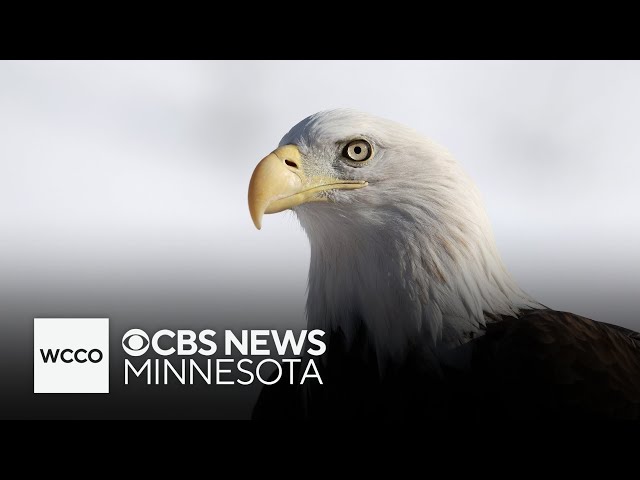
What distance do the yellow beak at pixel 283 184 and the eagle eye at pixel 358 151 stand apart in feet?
0.24

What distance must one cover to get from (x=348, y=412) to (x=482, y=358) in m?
0.46

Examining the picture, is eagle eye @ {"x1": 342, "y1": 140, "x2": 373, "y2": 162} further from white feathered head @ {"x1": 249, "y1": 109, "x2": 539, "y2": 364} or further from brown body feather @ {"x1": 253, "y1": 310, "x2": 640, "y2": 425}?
brown body feather @ {"x1": 253, "y1": 310, "x2": 640, "y2": 425}

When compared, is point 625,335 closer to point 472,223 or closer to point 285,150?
point 472,223

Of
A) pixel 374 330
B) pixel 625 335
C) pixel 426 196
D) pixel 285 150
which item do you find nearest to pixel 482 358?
pixel 374 330

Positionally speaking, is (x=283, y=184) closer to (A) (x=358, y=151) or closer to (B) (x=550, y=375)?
(A) (x=358, y=151)

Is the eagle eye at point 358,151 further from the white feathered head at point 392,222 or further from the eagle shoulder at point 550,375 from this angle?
the eagle shoulder at point 550,375

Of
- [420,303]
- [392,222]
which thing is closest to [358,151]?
[392,222]

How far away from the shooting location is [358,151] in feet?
7.59

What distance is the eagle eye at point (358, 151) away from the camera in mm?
2303

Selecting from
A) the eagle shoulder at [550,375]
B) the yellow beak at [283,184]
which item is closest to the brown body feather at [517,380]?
the eagle shoulder at [550,375]

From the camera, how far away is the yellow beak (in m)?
2.21

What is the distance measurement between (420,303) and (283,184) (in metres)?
0.55

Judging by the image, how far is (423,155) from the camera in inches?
91.9

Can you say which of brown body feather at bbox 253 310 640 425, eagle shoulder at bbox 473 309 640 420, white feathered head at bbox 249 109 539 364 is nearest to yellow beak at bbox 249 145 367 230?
white feathered head at bbox 249 109 539 364
